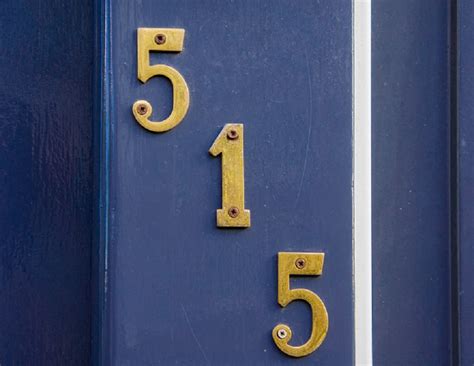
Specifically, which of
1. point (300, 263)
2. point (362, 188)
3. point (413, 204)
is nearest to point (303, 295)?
point (300, 263)

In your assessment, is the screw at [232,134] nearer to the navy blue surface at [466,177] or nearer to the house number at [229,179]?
the house number at [229,179]

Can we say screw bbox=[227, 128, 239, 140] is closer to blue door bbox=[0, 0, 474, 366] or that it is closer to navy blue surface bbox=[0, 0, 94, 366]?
blue door bbox=[0, 0, 474, 366]

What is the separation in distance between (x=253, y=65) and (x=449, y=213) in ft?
1.22

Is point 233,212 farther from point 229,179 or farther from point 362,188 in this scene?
point 362,188

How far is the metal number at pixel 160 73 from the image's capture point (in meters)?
1.06

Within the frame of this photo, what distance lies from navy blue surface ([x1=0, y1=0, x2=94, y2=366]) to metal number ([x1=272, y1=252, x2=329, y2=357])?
0.31 m

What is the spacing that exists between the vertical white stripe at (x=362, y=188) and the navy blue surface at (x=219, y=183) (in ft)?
0.05

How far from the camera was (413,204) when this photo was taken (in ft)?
4.07

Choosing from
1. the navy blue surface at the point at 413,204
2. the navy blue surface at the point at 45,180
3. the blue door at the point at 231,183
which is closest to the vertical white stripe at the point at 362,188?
the blue door at the point at 231,183

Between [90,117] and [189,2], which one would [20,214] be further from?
[189,2]

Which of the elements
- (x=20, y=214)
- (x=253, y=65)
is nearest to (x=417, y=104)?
(x=253, y=65)

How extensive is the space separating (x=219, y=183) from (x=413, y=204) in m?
0.33

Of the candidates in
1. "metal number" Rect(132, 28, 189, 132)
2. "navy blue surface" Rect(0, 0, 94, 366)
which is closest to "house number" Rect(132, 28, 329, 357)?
"metal number" Rect(132, 28, 189, 132)

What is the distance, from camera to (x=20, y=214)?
3.98 ft
